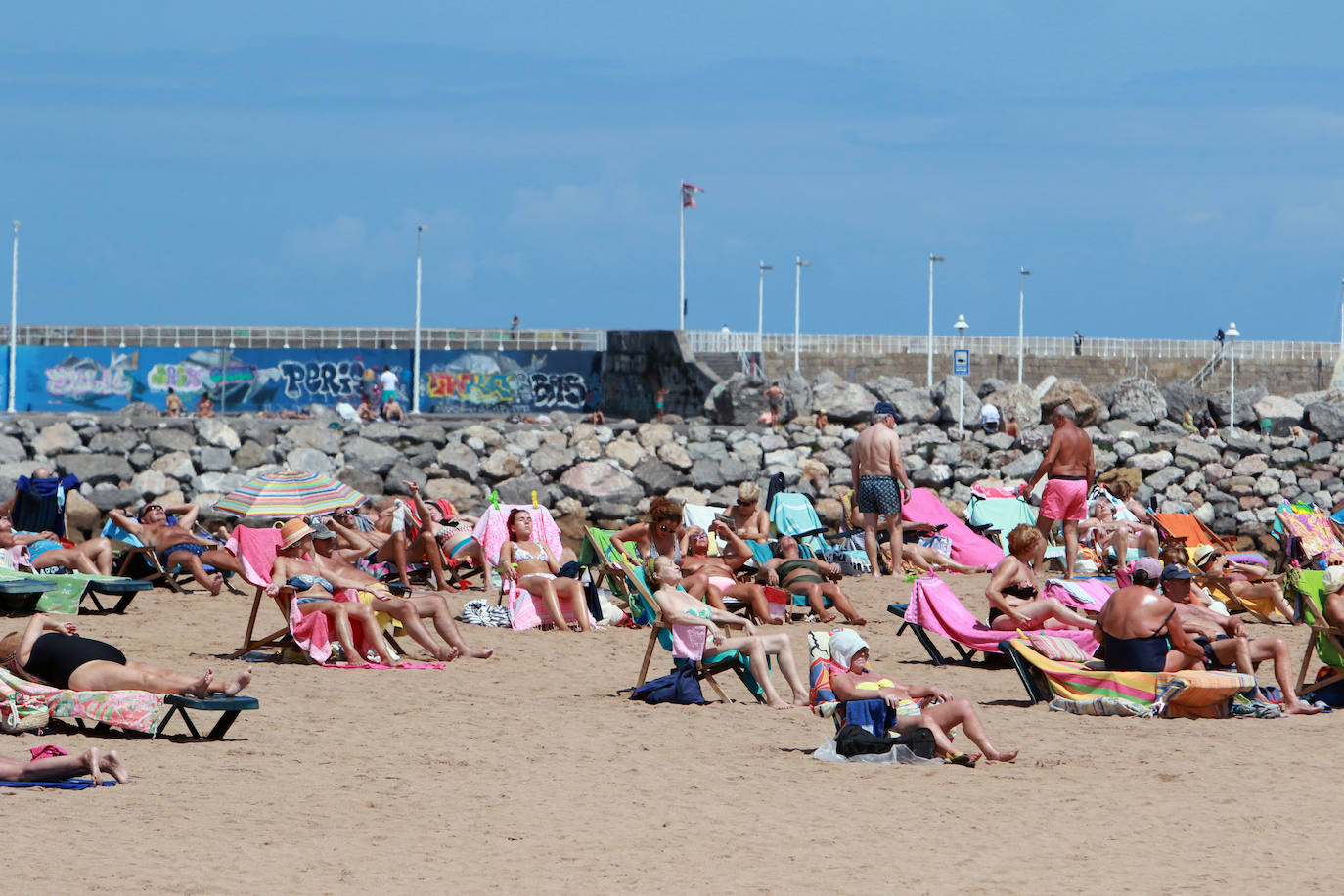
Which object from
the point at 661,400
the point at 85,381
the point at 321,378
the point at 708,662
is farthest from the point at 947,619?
the point at 85,381

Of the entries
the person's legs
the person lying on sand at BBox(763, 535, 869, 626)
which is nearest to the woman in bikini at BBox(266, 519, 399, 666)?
the person lying on sand at BBox(763, 535, 869, 626)

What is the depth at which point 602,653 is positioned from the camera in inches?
382

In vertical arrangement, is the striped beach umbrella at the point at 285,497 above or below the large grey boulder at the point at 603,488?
above

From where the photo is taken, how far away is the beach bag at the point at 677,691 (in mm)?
8023

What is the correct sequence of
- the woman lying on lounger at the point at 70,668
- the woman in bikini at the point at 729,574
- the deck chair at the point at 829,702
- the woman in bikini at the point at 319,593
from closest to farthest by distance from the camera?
1. the woman lying on lounger at the point at 70,668
2. the deck chair at the point at 829,702
3. the woman in bikini at the point at 319,593
4. the woman in bikini at the point at 729,574

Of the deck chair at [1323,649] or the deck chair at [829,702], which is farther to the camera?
the deck chair at [1323,649]

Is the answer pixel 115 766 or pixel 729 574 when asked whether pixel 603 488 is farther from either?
pixel 115 766

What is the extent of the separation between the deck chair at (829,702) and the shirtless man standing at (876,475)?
197 inches

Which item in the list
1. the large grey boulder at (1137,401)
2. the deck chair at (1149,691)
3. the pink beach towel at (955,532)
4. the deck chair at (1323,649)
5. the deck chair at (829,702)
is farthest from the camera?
the large grey boulder at (1137,401)

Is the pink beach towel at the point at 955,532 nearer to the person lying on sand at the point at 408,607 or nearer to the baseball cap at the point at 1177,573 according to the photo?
the person lying on sand at the point at 408,607

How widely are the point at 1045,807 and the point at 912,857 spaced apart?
3.19 feet

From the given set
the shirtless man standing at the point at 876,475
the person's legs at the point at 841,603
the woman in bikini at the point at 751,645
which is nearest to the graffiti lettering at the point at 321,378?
the shirtless man standing at the point at 876,475

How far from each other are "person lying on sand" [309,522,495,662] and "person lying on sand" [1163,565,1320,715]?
386 cm

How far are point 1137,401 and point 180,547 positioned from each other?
19.3 metres
